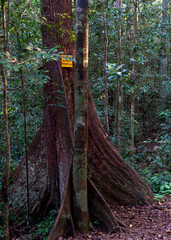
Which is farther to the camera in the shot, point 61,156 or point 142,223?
point 61,156

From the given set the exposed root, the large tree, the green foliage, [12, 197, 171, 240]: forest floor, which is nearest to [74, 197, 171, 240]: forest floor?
[12, 197, 171, 240]: forest floor

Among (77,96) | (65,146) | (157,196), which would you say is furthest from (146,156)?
(77,96)

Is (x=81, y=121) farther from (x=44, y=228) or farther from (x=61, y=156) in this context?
(x=44, y=228)

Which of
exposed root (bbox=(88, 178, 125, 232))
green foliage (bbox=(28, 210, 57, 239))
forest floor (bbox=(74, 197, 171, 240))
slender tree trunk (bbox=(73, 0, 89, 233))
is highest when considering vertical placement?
slender tree trunk (bbox=(73, 0, 89, 233))

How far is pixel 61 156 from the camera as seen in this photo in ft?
14.7

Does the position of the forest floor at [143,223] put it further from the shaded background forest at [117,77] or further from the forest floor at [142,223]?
the shaded background forest at [117,77]

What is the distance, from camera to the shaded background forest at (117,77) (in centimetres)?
403

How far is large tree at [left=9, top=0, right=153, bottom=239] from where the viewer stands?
450 cm

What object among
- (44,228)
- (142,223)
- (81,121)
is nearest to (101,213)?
(142,223)

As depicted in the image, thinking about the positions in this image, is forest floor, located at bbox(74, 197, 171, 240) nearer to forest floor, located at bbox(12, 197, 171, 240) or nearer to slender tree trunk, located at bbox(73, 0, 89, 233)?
forest floor, located at bbox(12, 197, 171, 240)

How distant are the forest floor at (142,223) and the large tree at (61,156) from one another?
9.4 inches

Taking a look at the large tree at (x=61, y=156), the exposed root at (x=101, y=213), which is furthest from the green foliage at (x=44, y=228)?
the exposed root at (x=101, y=213)

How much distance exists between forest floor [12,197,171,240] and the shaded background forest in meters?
1.04

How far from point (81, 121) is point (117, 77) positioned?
1697 millimetres
